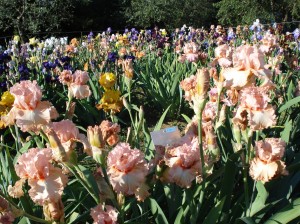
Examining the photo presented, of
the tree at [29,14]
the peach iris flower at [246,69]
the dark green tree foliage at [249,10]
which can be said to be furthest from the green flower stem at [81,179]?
the dark green tree foliage at [249,10]

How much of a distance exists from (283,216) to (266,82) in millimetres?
571

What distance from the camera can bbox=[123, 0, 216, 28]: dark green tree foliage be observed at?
51.7 feet

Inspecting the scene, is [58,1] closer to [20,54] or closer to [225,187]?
[20,54]

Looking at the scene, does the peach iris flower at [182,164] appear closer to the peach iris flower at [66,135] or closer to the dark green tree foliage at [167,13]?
the peach iris flower at [66,135]

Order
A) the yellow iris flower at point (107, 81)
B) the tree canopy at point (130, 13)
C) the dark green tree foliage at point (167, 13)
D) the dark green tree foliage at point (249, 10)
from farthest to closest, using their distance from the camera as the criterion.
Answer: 1. the dark green tree foliage at point (249, 10)
2. the dark green tree foliage at point (167, 13)
3. the tree canopy at point (130, 13)
4. the yellow iris flower at point (107, 81)

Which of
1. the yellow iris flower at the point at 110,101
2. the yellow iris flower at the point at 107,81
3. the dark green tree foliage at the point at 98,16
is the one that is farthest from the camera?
the dark green tree foliage at the point at 98,16

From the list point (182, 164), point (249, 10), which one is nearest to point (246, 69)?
point (182, 164)

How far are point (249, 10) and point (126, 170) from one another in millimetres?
17868

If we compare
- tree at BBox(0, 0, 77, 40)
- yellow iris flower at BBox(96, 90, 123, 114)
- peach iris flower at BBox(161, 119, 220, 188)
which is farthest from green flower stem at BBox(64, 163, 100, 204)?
tree at BBox(0, 0, 77, 40)

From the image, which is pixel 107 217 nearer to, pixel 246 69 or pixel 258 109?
pixel 258 109

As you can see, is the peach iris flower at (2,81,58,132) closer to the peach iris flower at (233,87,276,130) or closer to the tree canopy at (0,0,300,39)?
the peach iris flower at (233,87,276,130)

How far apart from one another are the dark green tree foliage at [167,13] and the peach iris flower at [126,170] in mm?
14556

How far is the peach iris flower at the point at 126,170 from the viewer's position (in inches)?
49.0

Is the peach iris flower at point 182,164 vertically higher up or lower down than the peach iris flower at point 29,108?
lower down
